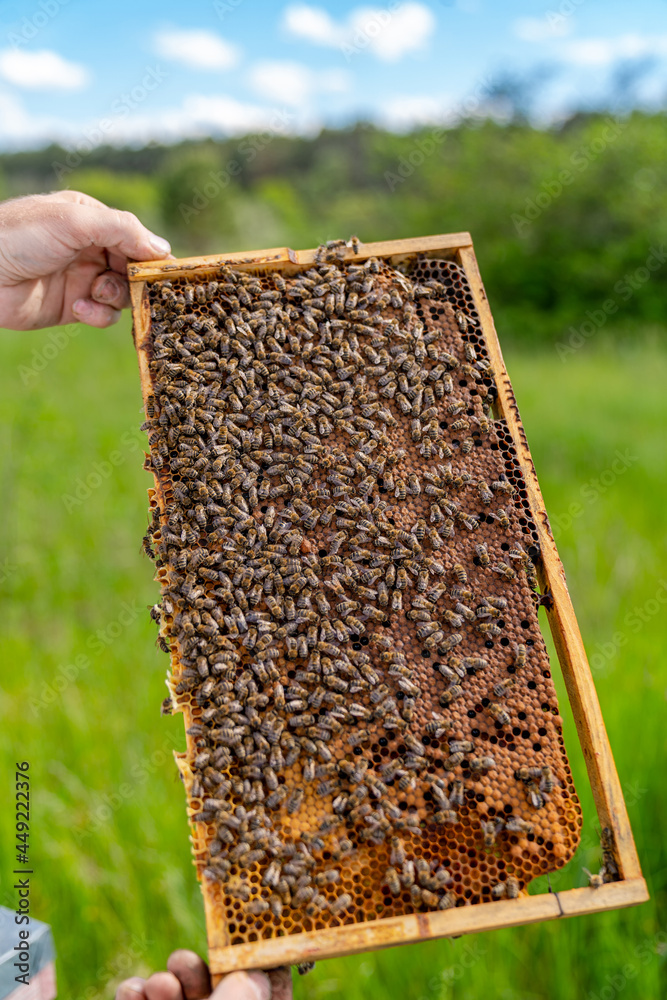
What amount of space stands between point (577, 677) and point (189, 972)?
2199 millimetres

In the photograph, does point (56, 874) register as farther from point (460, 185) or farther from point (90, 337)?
point (460, 185)

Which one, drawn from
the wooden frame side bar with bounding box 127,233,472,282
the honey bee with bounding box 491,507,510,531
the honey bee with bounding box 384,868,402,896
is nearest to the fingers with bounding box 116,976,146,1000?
the honey bee with bounding box 384,868,402,896

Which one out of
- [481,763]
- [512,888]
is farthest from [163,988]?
[481,763]

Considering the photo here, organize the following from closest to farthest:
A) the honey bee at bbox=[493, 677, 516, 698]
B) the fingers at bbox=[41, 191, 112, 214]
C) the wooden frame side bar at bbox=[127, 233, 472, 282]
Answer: the honey bee at bbox=[493, 677, 516, 698]
the wooden frame side bar at bbox=[127, 233, 472, 282]
the fingers at bbox=[41, 191, 112, 214]

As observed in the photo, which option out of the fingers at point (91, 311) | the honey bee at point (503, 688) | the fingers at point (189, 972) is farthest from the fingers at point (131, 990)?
the fingers at point (91, 311)

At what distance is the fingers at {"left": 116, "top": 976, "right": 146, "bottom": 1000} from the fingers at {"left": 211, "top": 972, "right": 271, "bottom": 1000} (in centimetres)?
63

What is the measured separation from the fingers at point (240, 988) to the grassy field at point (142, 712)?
2444 millimetres

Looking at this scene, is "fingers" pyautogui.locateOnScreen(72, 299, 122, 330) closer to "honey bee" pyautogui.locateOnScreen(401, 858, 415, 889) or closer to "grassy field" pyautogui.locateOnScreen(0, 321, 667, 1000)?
"grassy field" pyautogui.locateOnScreen(0, 321, 667, 1000)

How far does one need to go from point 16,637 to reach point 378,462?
6.35 metres

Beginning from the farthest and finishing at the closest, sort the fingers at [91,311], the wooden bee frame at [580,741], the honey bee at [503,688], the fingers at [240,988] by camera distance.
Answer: the fingers at [91,311], the honey bee at [503,688], the wooden bee frame at [580,741], the fingers at [240,988]

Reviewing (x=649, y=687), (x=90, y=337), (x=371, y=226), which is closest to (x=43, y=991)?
(x=649, y=687)

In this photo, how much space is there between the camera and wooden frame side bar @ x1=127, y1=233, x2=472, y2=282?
3.53 meters

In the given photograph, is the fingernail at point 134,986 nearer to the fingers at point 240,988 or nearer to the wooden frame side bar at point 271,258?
the fingers at point 240,988

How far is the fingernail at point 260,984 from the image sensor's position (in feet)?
8.55
